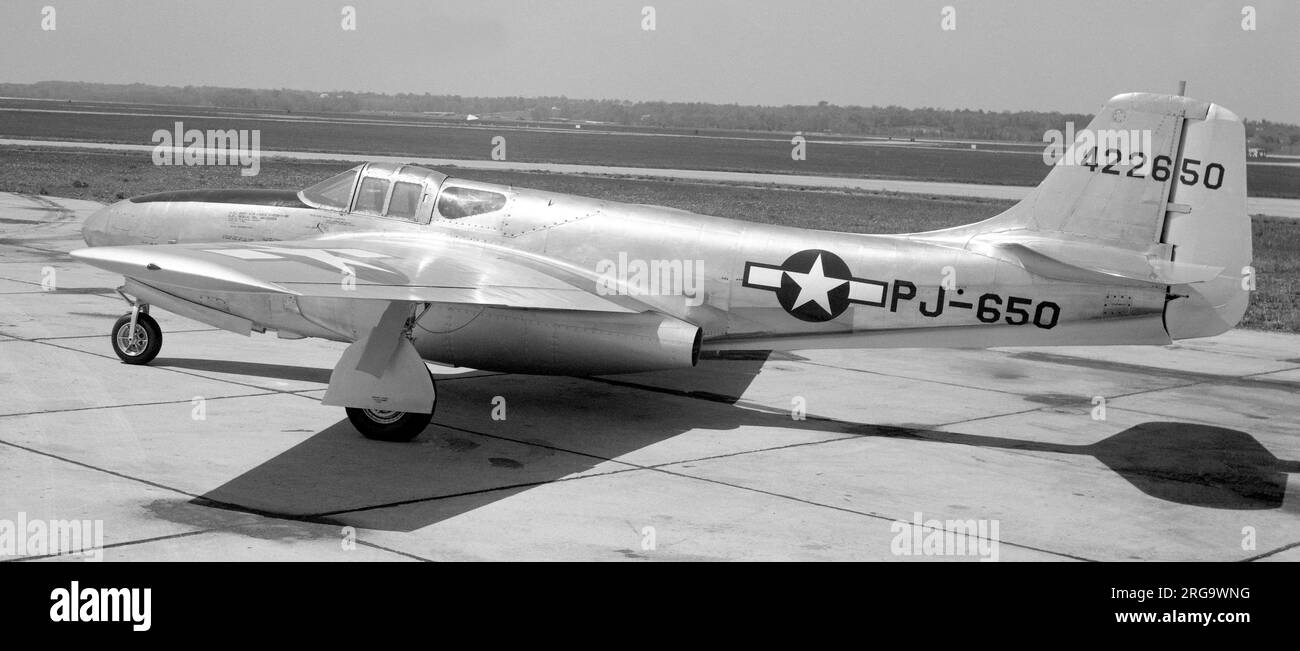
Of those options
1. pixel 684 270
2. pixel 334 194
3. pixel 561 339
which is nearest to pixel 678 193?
pixel 334 194

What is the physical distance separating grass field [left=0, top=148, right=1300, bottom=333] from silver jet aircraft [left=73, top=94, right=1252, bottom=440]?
1358cm

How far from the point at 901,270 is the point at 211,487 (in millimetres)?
6434

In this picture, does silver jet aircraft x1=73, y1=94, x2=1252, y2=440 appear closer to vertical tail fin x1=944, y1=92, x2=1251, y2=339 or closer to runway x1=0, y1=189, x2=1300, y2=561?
vertical tail fin x1=944, y1=92, x2=1251, y2=339

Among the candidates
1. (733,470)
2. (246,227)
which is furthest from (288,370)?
(733,470)

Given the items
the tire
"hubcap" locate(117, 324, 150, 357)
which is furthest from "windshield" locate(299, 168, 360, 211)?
the tire

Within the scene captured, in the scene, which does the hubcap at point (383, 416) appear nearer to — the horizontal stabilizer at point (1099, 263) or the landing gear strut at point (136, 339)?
the landing gear strut at point (136, 339)

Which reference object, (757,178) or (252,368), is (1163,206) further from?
(757,178)

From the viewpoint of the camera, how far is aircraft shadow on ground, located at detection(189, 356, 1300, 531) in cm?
920

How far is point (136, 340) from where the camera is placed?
13.6 m

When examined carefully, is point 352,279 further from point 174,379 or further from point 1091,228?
point 1091,228

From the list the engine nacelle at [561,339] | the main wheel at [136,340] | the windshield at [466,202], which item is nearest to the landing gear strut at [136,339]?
the main wheel at [136,340]

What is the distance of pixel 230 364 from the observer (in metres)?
14.0

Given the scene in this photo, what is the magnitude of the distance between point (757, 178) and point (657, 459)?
1944 inches

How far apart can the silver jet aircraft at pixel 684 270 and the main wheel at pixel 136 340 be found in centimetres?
10
